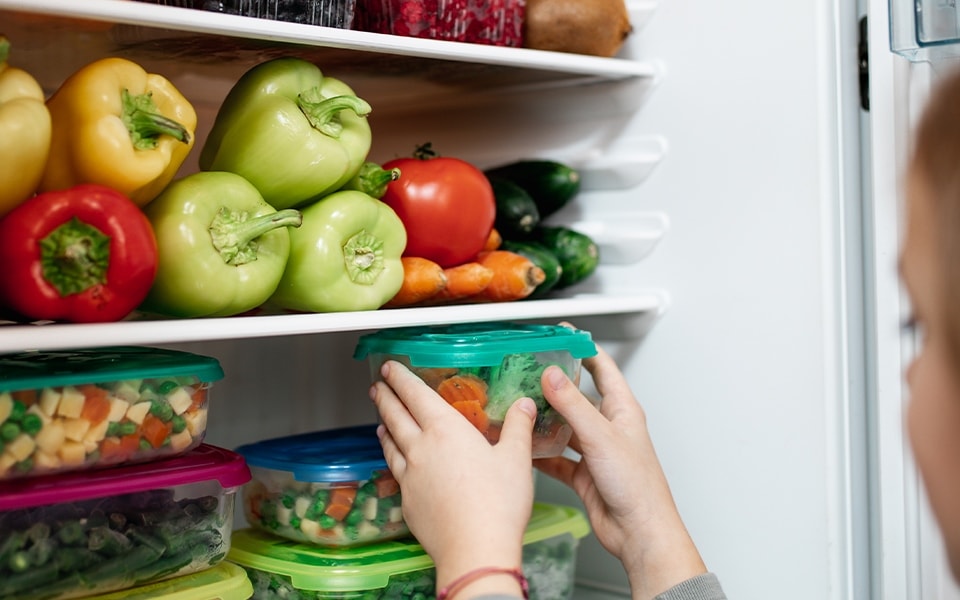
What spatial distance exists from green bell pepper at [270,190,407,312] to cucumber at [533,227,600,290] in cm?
32

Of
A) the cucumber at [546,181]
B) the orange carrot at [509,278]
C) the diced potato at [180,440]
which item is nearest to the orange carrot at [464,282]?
the orange carrot at [509,278]

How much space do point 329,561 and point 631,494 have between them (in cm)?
34

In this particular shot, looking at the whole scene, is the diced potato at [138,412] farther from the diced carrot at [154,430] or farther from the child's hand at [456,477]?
the child's hand at [456,477]

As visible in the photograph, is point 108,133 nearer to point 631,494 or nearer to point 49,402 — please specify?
point 49,402

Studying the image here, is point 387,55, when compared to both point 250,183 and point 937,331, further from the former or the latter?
point 937,331

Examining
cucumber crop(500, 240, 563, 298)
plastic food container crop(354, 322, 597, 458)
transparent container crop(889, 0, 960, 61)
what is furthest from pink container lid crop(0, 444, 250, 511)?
transparent container crop(889, 0, 960, 61)

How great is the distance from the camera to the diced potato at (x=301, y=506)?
113cm

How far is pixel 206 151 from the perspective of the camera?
1.12 metres

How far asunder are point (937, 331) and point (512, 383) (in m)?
0.44

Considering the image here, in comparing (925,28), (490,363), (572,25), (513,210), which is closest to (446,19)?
(572,25)

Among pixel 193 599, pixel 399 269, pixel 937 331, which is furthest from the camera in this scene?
pixel 399 269

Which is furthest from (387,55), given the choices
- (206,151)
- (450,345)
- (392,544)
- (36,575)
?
(36,575)

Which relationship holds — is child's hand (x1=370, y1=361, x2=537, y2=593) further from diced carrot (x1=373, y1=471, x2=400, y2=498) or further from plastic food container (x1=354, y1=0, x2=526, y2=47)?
plastic food container (x1=354, y1=0, x2=526, y2=47)

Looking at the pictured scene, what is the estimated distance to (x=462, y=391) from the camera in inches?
42.7
